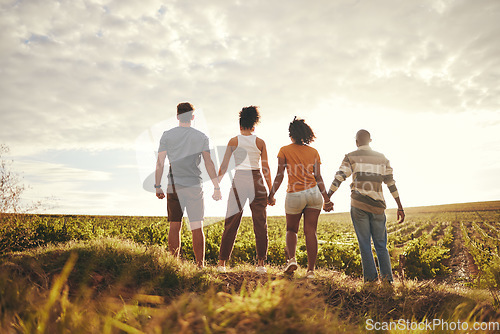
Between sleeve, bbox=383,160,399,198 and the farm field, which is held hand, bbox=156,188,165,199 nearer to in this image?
the farm field

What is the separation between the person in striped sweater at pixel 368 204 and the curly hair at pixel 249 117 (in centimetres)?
169

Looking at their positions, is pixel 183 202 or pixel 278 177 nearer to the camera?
pixel 183 202

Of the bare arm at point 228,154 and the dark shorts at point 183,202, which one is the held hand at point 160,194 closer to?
the dark shorts at point 183,202

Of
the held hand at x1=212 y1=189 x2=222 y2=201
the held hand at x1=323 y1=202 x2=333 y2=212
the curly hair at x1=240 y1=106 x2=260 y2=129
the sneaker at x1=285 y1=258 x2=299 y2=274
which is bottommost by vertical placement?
the sneaker at x1=285 y1=258 x2=299 y2=274

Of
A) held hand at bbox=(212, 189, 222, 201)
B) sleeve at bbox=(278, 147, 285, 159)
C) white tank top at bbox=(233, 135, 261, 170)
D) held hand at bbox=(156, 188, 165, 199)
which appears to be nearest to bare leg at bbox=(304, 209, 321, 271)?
sleeve at bbox=(278, 147, 285, 159)

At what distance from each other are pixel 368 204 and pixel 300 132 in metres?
1.63

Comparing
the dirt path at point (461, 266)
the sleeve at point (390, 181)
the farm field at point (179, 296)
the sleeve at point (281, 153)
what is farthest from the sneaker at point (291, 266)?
the dirt path at point (461, 266)

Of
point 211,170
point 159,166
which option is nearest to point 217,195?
point 211,170

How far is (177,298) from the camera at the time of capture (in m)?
3.74

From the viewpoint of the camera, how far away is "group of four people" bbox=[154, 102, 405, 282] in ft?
16.2

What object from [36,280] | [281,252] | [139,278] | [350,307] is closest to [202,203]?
[139,278]

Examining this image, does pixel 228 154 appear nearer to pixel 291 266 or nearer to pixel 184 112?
pixel 184 112

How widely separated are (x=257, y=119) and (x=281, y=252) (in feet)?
21.7

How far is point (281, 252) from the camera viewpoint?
10.6m
